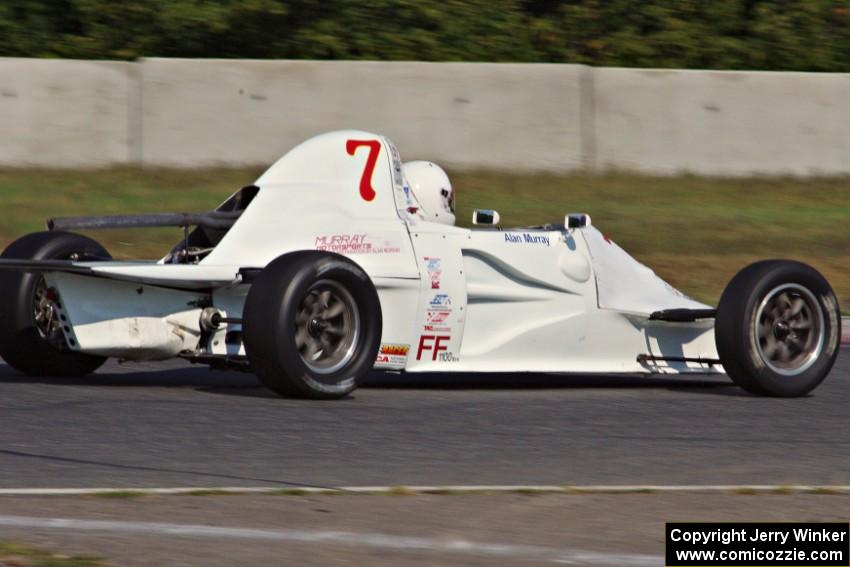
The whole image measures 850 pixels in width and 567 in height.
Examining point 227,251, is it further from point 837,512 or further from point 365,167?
point 837,512

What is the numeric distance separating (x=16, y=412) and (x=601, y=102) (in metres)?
12.7

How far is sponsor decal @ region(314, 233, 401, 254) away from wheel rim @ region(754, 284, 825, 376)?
91.3 inches

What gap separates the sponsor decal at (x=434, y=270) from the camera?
10.0 m

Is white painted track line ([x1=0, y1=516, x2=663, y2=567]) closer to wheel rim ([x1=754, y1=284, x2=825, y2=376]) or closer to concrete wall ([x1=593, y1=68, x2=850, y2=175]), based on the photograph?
wheel rim ([x1=754, y1=284, x2=825, y2=376])

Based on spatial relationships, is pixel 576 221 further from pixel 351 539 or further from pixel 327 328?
pixel 351 539

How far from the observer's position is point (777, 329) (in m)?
10.6

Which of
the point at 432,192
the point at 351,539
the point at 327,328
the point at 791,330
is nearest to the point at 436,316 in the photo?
the point at 327,328

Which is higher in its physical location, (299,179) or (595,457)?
(299,179)

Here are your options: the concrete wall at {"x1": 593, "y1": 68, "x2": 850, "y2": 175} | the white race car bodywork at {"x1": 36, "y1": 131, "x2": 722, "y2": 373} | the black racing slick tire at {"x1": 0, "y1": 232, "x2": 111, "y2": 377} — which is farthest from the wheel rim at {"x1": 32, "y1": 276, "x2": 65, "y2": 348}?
the concrete wall at {"x1": 593, "y1": 68, "x2": 850, "y2": 175}


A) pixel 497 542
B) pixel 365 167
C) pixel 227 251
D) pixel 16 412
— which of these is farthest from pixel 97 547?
pixel 365 167

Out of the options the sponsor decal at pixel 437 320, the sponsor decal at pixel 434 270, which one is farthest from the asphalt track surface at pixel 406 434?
the sponsor decal at pixel 434 270

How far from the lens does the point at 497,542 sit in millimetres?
5918

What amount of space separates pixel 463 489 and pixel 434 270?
3322mm

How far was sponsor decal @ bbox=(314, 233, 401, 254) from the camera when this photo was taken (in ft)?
32.5
